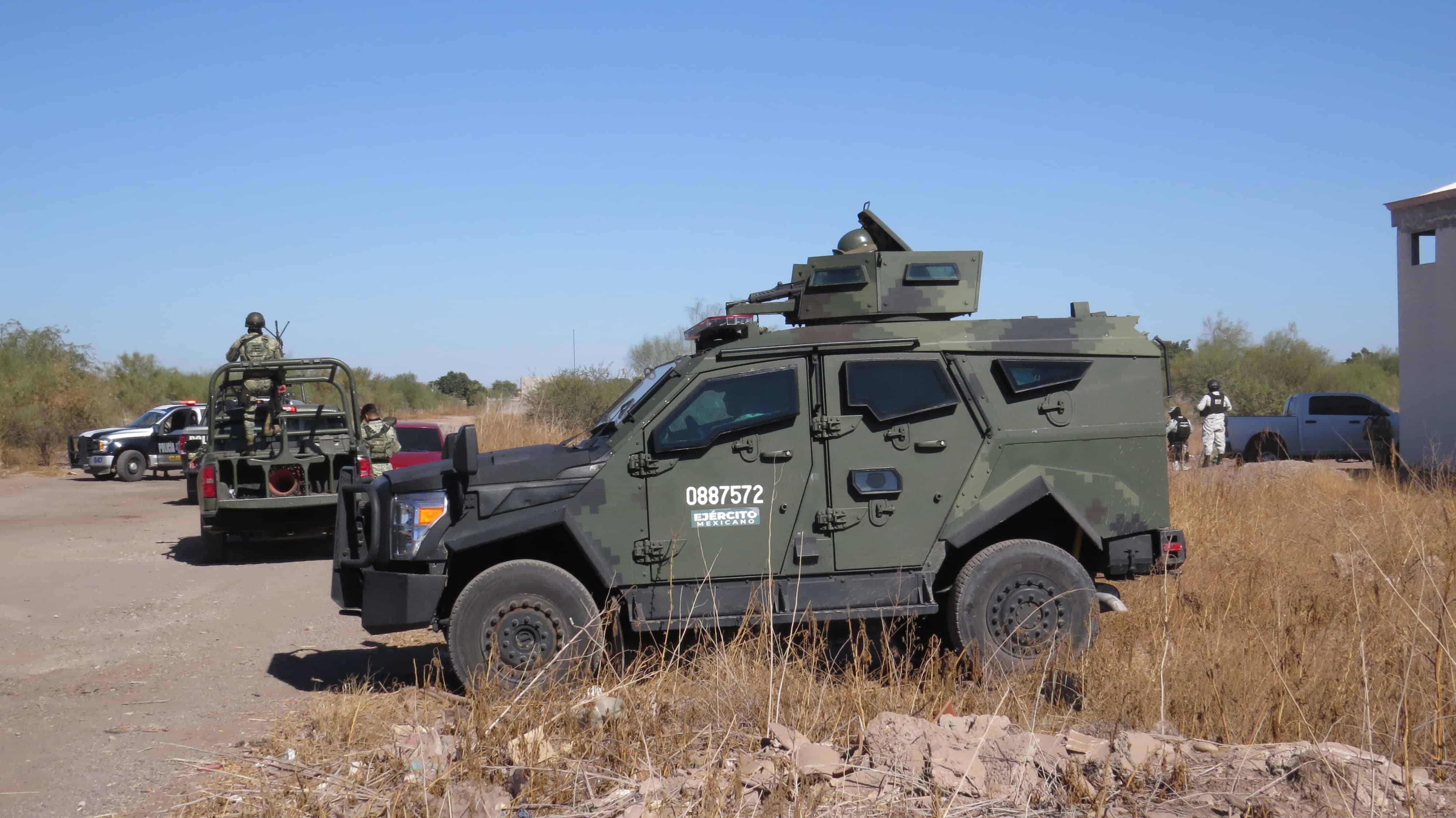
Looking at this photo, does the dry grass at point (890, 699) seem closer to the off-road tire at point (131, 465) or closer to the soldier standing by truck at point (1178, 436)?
the soldier standing by truck at point (1178, 436)

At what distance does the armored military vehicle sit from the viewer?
38.4 feet

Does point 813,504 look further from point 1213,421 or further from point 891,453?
point 1213,421

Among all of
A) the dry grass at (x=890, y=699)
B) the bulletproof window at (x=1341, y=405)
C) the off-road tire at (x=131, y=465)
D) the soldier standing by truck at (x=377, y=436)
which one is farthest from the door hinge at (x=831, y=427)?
the off-road tire at (x=131, y=465)

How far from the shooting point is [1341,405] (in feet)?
71.5

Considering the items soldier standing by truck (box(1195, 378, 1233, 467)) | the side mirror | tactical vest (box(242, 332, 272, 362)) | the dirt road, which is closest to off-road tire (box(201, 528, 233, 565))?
the dirt road

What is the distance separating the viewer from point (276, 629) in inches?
341

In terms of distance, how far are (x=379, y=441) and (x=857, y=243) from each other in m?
7.11

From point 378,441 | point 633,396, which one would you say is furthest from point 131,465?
point 633,396

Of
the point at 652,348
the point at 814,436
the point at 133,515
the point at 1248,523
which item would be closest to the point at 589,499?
the point at 814,436

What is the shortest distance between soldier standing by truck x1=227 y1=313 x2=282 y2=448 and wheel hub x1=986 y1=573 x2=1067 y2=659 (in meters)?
8.81

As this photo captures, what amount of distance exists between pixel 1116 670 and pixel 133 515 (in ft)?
50.9

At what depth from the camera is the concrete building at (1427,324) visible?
56.4ft

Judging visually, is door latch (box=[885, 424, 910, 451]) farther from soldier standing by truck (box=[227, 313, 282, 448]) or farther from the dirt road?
soldier standing by truck (box=[227, 313, 282, 448])

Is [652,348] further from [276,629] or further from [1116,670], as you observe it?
[1116,670]
